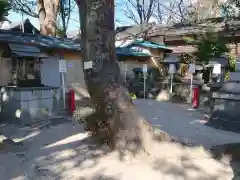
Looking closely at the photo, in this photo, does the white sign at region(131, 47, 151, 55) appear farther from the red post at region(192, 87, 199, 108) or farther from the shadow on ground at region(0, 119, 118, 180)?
the shadow on ground at region(0, 119, 118, 180)

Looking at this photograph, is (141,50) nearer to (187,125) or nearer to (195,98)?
(195,98)

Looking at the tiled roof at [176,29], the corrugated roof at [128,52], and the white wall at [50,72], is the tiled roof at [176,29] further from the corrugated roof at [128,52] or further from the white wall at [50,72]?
the white wall at [50,72]

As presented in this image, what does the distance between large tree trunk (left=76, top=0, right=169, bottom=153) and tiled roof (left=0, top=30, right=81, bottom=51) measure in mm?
5932

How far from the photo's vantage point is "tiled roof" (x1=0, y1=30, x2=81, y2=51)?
10.1 meters

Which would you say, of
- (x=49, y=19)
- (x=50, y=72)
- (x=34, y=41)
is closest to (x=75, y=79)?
(x=50, y=72)

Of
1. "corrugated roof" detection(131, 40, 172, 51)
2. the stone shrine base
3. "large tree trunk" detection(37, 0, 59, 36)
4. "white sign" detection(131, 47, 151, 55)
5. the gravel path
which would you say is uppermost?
"large tree trunk" detection(37, 0, 59, 36)

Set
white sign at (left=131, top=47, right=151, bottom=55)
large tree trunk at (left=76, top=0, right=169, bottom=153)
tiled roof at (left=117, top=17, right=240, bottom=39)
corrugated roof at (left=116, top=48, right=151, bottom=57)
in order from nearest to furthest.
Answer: tiled roof at (left=117, top=17, right=240, bottom=39), large tree trunk at (left=76, top=0, right=169, bottom=153), corrugated roof at (left=116, top=48, right=151, bottom=57), white sign at (left=131, top=47, right=151, bottom=55)

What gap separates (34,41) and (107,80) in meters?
7.09

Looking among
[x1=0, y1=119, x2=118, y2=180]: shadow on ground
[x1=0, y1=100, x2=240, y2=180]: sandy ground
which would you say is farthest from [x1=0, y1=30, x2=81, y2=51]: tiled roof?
[x1=0, y1=100, x2=240, y2=180]: sandy ground

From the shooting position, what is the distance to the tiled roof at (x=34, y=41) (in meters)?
10.1

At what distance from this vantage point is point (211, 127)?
8.01m

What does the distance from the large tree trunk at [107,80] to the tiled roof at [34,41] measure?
19.5 ft

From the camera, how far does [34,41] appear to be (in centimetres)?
1098

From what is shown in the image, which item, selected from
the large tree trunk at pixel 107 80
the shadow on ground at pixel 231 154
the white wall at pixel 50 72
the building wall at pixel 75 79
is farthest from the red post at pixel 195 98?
the large tree trunk at pixel 107 80
